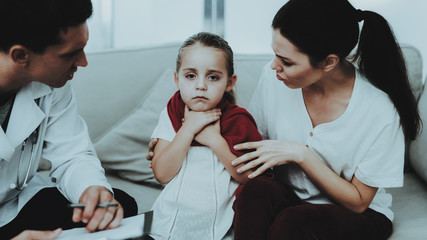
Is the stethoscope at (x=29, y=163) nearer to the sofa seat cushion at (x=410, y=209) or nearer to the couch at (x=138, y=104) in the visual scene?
the couch at (x=138, y=104)

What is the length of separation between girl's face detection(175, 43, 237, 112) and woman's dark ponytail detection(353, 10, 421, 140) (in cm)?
46

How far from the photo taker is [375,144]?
50.1 inches

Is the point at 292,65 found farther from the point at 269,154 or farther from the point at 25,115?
the point at 25,115

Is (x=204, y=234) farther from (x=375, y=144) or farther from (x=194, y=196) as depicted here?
(x=375, y=144)

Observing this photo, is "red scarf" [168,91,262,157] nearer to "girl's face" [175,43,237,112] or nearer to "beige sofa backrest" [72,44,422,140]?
"girl's face" [175,43,237,112]

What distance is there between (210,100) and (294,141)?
0.33 metres

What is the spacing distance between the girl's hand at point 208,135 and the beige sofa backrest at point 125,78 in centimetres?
52

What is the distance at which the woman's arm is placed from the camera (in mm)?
1256

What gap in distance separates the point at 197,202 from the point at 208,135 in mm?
219

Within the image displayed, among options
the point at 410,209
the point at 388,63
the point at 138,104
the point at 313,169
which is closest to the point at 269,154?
the point at 313,169

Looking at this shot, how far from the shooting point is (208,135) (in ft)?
4.32

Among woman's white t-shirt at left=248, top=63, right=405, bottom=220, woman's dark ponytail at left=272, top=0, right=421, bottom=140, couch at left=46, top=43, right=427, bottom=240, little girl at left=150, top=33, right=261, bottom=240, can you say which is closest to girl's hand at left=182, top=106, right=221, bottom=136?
little girl at left=150, top=33, right=261, bottom=240

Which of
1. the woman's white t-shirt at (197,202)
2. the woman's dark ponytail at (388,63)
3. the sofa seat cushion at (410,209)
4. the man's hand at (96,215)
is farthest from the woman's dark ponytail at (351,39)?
the man's hand at (96,215)

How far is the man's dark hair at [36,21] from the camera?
0.96m
